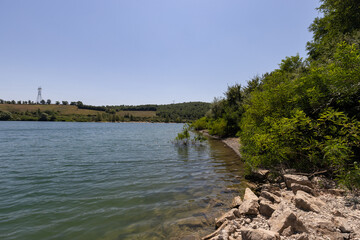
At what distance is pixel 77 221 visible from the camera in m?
6.57

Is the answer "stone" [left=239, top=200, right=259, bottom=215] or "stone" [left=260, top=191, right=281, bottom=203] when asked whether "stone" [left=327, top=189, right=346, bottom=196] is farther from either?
"stone" [left=239, top=200, right=259, bottom=215]

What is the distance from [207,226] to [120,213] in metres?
3.56

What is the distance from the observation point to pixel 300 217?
480cm

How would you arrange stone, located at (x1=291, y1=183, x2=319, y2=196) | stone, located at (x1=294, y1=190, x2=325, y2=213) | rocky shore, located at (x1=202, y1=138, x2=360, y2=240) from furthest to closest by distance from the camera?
stone, located at (x1=291, y1=183, x2=319, y2=196)
stone, located at (x1=294, y1=190, x2=325, y2=213)
rocky shore, located at (x1=202, y1=138, x2=360, y2=240)

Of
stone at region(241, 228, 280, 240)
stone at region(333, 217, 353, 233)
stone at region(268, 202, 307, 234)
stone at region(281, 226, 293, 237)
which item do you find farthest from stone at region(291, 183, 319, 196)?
stone at region(241, 228, 280, 240)

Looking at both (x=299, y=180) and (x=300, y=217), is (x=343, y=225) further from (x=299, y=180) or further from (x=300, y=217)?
(x=299, y=180)

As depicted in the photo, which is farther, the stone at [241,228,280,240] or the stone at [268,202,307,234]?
the stone at [268,202,307,234]

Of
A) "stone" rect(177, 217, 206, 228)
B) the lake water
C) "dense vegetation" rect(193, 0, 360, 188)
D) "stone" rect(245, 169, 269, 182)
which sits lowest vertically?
the lake water

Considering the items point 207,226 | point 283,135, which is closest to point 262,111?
point 283,135

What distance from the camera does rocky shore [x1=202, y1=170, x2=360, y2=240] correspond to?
13.5 ft

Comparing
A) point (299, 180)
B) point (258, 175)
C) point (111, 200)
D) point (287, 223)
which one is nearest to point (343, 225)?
point (287, 223)

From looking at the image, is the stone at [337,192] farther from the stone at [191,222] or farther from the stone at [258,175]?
the stone at [191,222]

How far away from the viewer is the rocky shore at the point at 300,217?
4111 mm

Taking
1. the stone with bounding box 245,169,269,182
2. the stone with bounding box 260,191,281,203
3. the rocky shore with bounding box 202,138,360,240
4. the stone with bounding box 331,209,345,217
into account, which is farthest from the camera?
the stone with bounding box 245,169,269,182
